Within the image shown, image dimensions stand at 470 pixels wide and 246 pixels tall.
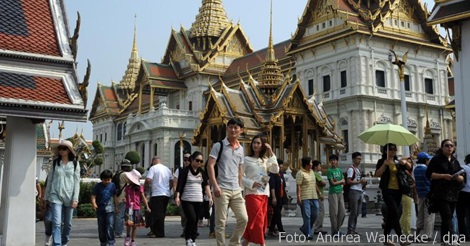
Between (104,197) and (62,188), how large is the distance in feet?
2.82

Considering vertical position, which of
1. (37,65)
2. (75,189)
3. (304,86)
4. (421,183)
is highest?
(304,86)

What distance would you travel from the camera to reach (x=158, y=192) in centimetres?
1095

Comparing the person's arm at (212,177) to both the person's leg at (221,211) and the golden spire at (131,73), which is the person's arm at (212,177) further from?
the golden spire at (131,73)

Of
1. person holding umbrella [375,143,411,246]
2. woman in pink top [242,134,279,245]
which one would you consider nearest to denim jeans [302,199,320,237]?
person holding umbrella [375,143,411,246]

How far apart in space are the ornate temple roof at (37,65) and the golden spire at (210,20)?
51.4 meters

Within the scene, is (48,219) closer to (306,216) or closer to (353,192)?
(306,216)

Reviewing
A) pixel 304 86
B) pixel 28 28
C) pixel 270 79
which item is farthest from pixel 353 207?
pixel 304 86

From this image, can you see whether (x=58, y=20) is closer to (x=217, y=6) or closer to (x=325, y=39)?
(x=325, y=39)

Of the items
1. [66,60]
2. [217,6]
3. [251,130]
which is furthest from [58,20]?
Result: [217,6]

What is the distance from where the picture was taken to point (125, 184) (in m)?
8.81

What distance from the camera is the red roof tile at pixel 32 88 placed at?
7.57m

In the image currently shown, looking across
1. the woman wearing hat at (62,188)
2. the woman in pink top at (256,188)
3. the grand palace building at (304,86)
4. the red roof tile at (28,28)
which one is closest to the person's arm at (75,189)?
the woman wearing hat at (62,188)

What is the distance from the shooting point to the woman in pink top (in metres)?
6.88

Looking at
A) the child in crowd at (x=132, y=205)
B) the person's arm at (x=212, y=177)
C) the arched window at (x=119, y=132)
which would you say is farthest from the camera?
the arched window at (x=119, y=132)
